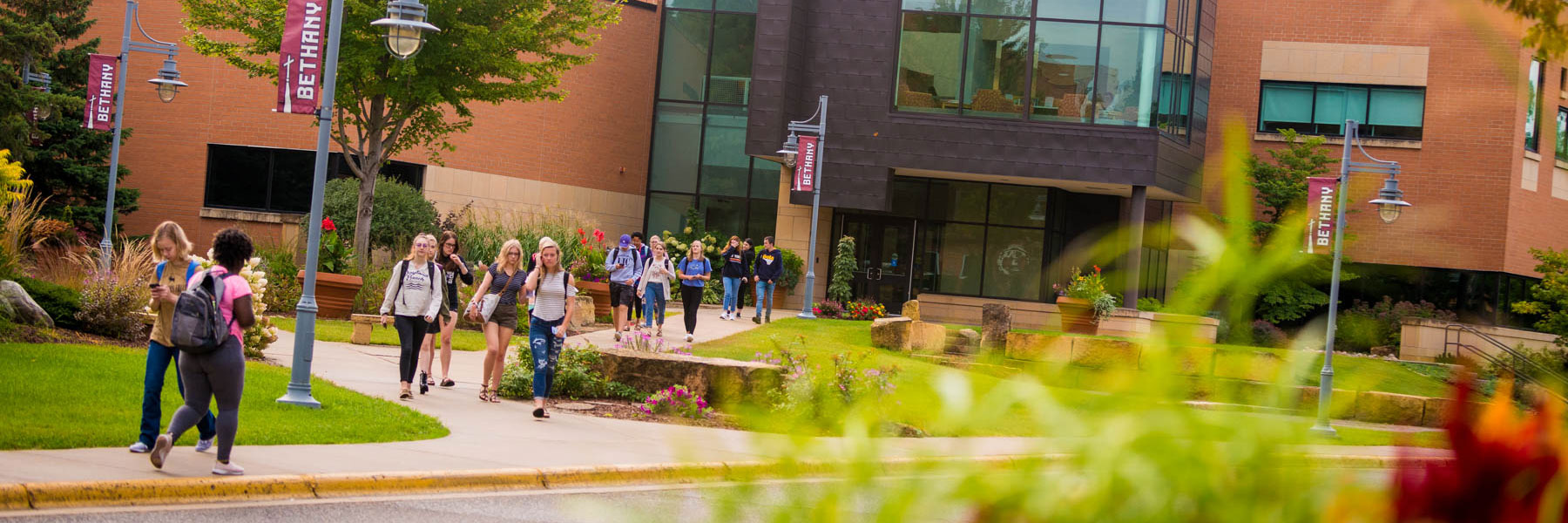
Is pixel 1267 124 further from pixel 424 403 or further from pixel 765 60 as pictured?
pixel 424 403

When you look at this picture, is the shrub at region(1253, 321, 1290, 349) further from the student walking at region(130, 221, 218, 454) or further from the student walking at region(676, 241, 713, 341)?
the student walking at region(676, 241, 713, 341)

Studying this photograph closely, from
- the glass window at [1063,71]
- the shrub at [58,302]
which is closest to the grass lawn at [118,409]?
the shrub at [58,302]

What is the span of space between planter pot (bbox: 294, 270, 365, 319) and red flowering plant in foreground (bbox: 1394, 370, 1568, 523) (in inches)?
837

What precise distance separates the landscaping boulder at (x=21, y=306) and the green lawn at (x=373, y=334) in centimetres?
428

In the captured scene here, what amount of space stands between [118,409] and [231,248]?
2.55m

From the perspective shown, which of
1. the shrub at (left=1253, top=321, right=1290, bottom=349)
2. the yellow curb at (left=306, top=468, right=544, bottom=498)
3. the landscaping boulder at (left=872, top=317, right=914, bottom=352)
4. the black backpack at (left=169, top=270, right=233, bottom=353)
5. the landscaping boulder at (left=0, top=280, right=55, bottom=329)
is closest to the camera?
the shrub at (left=1253, top=321, right=1290, bottom=349)

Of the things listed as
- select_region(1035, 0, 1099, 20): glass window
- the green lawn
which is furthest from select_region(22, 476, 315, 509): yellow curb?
select_region(1035, 0, 1099, 20): glass window

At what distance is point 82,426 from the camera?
905 cm

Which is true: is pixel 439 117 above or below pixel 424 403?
above

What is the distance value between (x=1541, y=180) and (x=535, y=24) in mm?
24752

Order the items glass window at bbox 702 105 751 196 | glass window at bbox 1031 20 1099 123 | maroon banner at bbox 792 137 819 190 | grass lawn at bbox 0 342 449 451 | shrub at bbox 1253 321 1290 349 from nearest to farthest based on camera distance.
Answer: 1. shrub at bbox 1253 321 1290 349
2. grass lawn at bbox 0 342 449 451
3. maroon banner at bbox 792 137 819 190
4. glass window at bbox 1031 20 1099 123
5. glass window at bbox 702 105 751 196

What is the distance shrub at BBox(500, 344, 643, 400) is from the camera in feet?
44.8

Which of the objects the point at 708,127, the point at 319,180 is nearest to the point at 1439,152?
the point at 708,127

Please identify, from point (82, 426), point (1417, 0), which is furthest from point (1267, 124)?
point (1417, 0)
